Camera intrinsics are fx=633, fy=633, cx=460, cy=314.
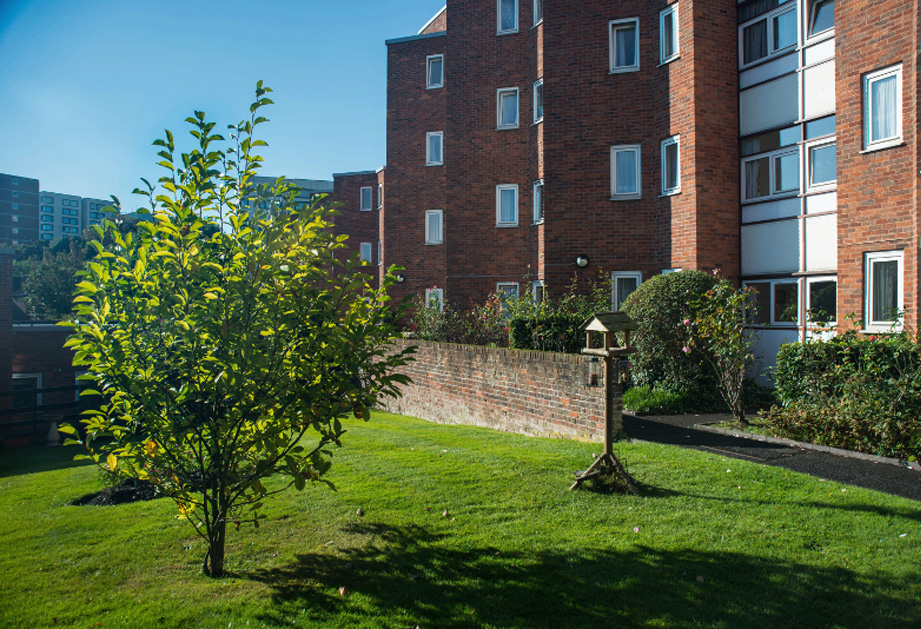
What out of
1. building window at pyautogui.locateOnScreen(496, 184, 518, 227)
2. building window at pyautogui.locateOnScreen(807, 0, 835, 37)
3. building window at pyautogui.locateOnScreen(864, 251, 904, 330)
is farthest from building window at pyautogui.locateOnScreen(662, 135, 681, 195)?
building window at pyautogui.locateOnScreen(496, 184, 518, 227)

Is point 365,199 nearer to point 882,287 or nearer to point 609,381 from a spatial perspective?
point 882,287

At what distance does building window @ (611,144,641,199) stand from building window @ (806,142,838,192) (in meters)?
4.25

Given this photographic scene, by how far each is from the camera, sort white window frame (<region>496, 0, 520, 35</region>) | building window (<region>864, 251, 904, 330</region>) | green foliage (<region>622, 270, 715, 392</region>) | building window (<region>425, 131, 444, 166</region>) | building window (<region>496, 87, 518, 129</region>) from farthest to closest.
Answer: building window (<region>425, 131, 444, 166</region>) < building window (<region>496, 87, 518, 129</region>) < white window frame (<region>496, 0, 520, 35</region>) < green foliage (<region>622, 270, 715, 392</region>) < building window (<region>864, 251, 904, 330</region>)

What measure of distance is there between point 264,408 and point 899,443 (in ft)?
26.3

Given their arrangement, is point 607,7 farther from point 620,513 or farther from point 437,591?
point 437,591

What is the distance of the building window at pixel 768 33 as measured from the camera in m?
14.7

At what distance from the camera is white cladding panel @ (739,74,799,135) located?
1456 centimetres

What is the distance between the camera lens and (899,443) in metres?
8.21

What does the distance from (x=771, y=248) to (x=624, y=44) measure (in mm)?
6985

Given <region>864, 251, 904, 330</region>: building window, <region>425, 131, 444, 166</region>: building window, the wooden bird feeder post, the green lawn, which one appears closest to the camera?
the green lawn


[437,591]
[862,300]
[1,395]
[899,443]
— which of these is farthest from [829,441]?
[1,395]

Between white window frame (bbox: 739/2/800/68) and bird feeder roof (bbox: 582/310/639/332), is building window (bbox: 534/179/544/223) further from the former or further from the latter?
bird feeder roof (bbox: 582/310/639/332)

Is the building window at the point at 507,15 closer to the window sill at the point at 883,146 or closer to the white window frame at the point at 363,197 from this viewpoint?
the window sill at the point at 883,146

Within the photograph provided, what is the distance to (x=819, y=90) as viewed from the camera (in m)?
13.9
